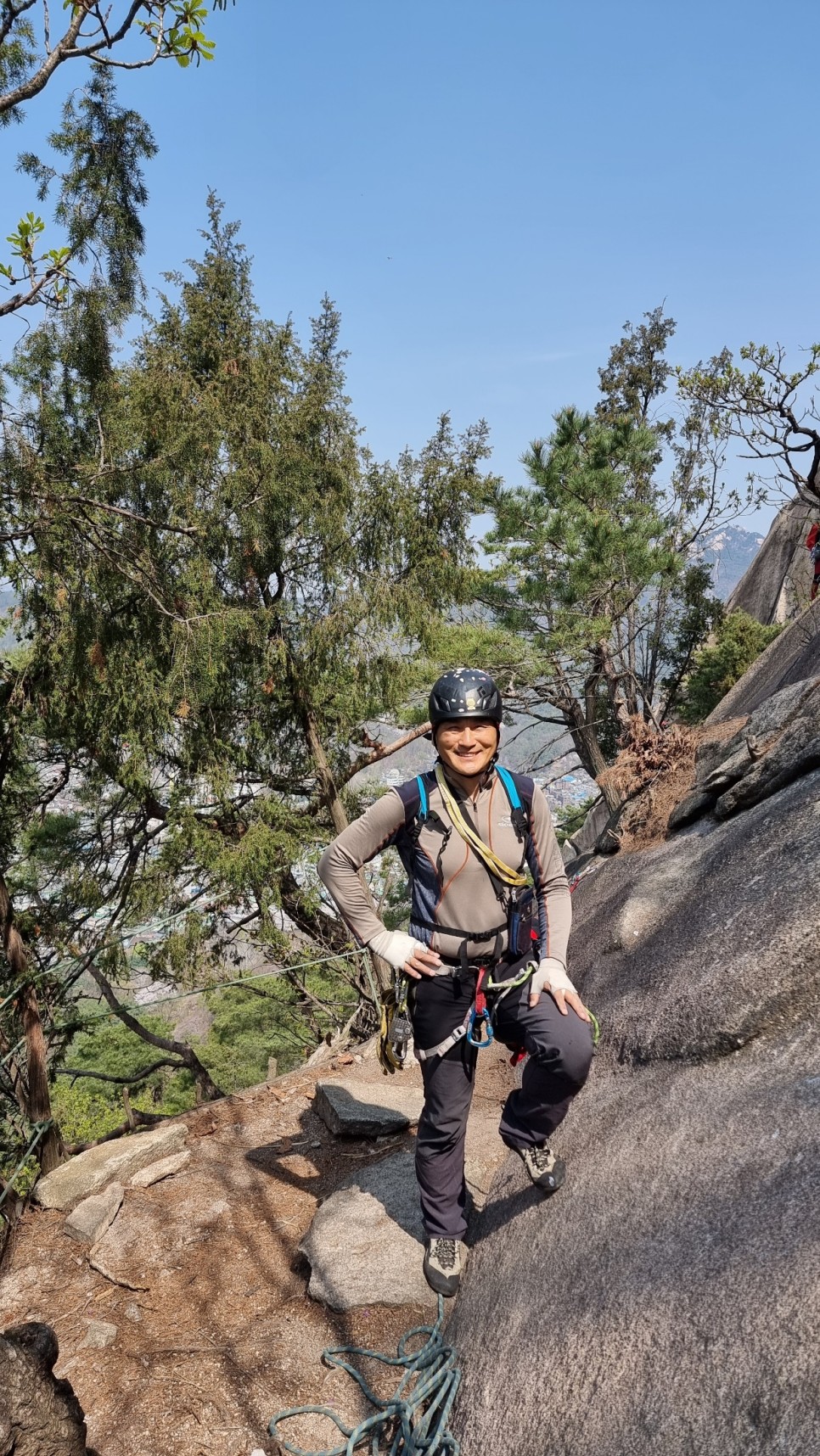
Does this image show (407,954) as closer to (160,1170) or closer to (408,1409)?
(408,1409)

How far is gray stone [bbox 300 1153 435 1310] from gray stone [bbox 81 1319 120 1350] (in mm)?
876

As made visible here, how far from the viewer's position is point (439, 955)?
3.32 meters

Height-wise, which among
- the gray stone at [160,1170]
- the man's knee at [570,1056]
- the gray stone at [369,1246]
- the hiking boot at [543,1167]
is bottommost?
the gray stone at [369,1246]

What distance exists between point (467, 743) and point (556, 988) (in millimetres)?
980

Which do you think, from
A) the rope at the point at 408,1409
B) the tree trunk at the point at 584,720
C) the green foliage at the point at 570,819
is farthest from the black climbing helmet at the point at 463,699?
the green foliage at the point at 570,819

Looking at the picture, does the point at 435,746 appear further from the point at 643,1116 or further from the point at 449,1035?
the point at 643,1116

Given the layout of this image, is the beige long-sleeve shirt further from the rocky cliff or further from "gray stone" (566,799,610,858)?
"gray stone" (566,799,610,858)

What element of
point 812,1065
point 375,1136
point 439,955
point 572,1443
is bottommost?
point 375,1136

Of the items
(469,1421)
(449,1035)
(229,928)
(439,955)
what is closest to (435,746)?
(439,955)

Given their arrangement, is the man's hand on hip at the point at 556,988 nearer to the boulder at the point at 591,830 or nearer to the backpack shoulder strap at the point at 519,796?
the backpack shoulder strap at the point at 519,796

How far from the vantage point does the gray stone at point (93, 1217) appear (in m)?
4.62

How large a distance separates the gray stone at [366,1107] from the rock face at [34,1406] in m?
3.16

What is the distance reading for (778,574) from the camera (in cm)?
2706

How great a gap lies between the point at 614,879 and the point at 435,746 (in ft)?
13.2
